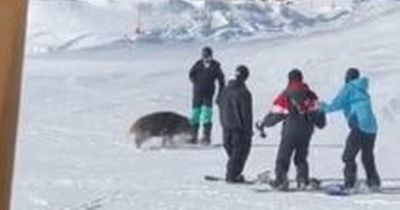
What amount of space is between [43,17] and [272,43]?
0.68ft

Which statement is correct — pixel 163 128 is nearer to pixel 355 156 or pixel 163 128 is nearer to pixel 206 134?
pixel 206 134

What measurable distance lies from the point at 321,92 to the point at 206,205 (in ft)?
0.47

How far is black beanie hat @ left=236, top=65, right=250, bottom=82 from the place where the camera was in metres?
0.87

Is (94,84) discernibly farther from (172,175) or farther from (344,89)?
(344,89)

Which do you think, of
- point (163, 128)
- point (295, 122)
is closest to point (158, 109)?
point (163, 128)

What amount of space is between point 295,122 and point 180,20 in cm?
14

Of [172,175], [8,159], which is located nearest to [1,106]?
[8,159]

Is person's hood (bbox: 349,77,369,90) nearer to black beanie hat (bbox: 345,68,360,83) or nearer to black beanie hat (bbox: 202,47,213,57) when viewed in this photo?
black beanie hat (bbox: 345,68,360,83)

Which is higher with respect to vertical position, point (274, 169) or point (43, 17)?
point (43, 17)

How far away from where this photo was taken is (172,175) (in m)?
0.85

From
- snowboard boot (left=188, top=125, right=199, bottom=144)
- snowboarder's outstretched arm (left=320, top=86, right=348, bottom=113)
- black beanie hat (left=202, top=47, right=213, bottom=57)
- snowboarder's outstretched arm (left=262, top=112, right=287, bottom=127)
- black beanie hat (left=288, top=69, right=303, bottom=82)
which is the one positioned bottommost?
snowboard boot (left=188, top=125, right=199, bottom=144)

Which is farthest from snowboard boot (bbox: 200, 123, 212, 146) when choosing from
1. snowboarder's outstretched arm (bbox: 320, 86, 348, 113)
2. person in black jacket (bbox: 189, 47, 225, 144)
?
snowboarder's outstretched arm (bbox: 320, 86, 348, 113)

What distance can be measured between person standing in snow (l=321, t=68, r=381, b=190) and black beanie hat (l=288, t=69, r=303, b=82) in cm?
3

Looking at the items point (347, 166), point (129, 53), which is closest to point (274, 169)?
point (347, 166)
